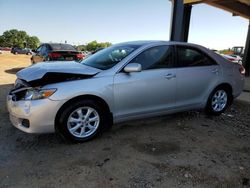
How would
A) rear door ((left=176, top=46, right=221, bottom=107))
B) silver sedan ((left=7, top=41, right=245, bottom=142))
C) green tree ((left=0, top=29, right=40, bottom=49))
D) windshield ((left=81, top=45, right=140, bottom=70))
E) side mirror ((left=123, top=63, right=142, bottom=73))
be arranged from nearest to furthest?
silver sedan ((left=7, top=41, right=245, bottom=142))
side mirror ((left=123, top=63, right=142, bottom=73))
windshield ((left=81, top=45, right=140, bottom=70))
rear door ((left=176, top=46, right=221, bottom=107))
green tree ((left=0, top=29, right=40, bottom=49))

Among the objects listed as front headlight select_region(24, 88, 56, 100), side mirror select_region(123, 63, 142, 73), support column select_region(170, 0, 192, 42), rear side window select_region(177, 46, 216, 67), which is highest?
support column select_region(170, 0, 192, 42)

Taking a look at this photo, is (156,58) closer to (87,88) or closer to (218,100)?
(87,88)

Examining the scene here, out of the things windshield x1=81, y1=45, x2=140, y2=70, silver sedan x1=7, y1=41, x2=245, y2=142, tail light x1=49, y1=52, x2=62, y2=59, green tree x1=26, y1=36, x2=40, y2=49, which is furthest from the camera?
green tree x1=26, y1=36, x2=40, y2=49

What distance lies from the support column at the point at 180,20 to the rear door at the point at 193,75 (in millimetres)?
7592

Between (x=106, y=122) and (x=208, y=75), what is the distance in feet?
7.55

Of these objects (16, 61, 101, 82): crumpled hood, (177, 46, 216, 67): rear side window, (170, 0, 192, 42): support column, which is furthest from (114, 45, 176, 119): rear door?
(170, 0, 192, 42): support column

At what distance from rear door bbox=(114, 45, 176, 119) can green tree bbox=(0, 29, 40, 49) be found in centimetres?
12115

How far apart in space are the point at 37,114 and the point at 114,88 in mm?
1190

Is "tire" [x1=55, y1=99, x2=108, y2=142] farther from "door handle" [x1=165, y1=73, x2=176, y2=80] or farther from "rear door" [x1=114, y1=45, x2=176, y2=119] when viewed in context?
"door handle" [x1=165, y1=73, x2=176, y2=80]

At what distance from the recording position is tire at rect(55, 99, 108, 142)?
3.70 meters

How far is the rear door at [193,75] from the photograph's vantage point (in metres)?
4.70

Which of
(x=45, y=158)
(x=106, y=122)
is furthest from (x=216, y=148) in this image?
(x=45, y=158)

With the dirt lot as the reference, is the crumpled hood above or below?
above

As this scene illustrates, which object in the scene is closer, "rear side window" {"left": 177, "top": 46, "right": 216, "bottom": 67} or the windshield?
the windshield
